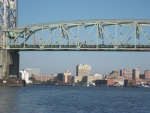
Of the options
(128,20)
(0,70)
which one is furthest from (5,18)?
(128,20)

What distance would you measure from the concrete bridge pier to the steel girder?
12.3 ft

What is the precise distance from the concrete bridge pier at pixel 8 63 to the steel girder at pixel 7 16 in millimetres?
3744

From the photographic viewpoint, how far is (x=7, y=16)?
450ft

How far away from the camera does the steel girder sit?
134250mm

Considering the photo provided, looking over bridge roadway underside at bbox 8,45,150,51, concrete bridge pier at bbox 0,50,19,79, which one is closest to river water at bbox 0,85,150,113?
bridge roadway underside at bbox 8,45,150,51

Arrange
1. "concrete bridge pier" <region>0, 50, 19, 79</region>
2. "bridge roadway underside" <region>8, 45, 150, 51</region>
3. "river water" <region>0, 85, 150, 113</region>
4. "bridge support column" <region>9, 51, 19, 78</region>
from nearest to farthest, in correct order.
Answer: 1. "river water" <region>0, 85, 150, 113</region>
2. "bridge roadway underside" <region>8, 45, 150, 51</region>
3. "concrete bridge pier" <region>0, 50, 19, 79</region>
4. "bridge support column" <region>9, 51, 19, 78</region>

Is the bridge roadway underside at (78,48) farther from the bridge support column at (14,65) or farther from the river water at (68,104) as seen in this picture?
the river water at (68,104)

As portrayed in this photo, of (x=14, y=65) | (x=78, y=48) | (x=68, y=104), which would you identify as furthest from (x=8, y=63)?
(x=68, y=104)

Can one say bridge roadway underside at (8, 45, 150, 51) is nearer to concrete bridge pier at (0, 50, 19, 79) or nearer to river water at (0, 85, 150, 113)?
concrete bridge pier at (0, 50, 19, 79)

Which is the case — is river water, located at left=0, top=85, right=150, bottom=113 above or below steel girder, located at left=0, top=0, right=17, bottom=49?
below

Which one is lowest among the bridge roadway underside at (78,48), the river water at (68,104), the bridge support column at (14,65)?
the river water at (68,104)

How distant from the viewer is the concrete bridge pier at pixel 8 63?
126 metres

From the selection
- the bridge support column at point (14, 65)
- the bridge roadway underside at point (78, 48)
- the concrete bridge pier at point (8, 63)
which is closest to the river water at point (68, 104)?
the bridge roadway underside at point (78, 48)

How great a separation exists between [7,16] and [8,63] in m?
17.0
